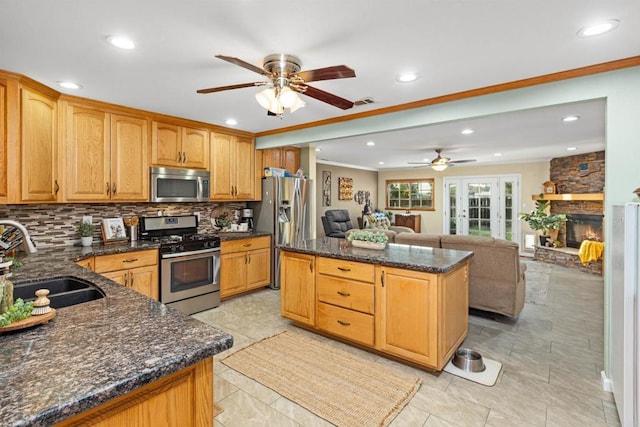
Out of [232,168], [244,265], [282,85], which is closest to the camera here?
[282,85]

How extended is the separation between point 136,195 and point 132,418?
320cm

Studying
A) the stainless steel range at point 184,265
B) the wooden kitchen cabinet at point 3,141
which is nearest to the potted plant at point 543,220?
the stainless steel range at point 184,265

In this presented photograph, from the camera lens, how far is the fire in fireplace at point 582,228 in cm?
620

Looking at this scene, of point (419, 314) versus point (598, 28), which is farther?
point (419, 314)

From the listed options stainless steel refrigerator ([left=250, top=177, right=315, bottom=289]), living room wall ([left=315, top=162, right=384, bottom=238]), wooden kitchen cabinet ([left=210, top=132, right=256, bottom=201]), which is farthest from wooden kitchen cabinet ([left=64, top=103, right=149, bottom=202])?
living room wall ([left=315, top=162, right=384, bottom=238])

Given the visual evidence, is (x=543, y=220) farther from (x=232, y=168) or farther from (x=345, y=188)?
(x=232, y=168)

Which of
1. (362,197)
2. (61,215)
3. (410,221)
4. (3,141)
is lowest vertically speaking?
(410,221)

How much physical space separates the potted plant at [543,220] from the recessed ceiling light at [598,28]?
235 inches

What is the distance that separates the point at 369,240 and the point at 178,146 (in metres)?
2.63

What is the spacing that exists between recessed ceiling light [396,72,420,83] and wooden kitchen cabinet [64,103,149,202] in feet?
9.28

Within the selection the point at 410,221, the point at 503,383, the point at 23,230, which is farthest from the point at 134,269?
the point at 410,221

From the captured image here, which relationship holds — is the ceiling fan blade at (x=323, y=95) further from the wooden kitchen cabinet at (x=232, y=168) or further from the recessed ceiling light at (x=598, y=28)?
the wooden kitchen cabinet at (x=232, y=168)

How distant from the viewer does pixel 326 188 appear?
830cm

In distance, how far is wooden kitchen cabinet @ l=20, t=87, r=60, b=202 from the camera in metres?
2.62
